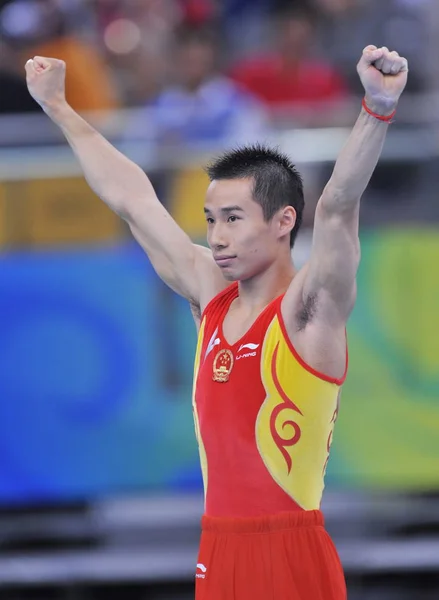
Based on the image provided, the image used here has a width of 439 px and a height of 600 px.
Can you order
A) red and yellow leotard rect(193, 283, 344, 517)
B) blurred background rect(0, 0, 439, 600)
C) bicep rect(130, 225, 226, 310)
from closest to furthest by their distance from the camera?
red and yellow leotard rect(193, 283, 344, 517) → bicep rect(130, 225, 226, 310) → blurred background rect(0, 0, 439, 600)

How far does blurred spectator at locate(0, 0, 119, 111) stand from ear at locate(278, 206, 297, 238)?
4.03m

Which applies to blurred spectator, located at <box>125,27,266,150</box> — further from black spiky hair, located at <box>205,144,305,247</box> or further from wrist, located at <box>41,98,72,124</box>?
black spiky hair, located at <box>205,144,305,247</box>

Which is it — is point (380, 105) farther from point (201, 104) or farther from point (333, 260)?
point (201, 104)

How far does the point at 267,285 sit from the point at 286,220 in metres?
0.25

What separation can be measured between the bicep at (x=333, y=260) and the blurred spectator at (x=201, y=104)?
3.22 metres

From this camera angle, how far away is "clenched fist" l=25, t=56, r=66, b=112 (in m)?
4.97

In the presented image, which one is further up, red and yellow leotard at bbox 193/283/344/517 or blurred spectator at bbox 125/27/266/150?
blurred spectator at bbox 125/27/266/150

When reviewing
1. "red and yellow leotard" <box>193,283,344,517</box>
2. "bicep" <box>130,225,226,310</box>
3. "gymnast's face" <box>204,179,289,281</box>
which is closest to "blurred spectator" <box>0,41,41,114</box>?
"bicep" <box>130,225,226,310</box>

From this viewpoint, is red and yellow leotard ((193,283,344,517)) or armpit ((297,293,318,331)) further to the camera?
red and yellow leotard ((193,283,344,517))

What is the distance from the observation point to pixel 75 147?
5.00 m

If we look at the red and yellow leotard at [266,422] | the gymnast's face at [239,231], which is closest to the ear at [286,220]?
the gymnast's face at [239,231]

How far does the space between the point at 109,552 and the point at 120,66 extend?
3477 mm

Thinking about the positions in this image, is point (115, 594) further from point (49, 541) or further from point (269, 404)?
point (269, 404)

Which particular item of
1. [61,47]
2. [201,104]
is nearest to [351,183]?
[201,104]
